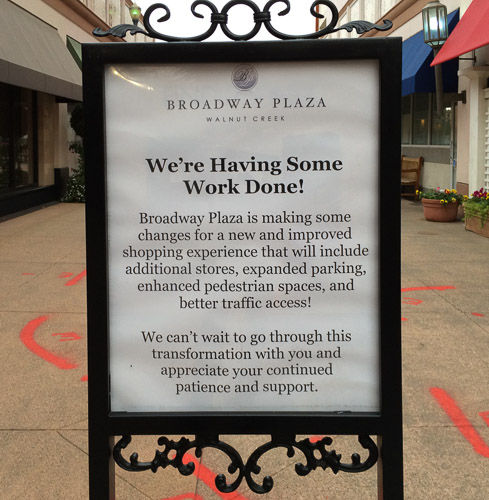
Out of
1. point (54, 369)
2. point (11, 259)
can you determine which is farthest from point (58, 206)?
point (54, 369)

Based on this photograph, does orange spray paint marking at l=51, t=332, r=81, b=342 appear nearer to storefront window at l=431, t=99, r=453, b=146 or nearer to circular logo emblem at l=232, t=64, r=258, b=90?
circular logo emblem at l=232, t=64, r=258, b=90

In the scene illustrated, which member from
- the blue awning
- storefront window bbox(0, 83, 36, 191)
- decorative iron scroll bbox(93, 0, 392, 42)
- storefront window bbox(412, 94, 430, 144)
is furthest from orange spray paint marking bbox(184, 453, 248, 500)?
storefront window bbox(412, 94, 430, 144)

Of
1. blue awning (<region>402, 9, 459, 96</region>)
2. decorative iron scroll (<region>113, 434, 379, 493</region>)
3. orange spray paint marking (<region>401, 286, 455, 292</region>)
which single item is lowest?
orange spray paint marking (<region>401, 286, 455, 292</region>)

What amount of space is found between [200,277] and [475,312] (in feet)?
14.8

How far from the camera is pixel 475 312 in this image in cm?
599

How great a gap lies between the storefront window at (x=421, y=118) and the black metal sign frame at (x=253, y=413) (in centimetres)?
1637

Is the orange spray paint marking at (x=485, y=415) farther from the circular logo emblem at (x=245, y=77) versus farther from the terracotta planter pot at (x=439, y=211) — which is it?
the terracotta planter pot at (x=439, y=211)

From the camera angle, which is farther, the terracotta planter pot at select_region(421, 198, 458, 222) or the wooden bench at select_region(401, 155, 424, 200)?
the wooden bench at select_region(401, 155, 424, 200)

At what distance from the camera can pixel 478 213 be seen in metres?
11.1

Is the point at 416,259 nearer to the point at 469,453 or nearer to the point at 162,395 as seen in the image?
the point at 469,453

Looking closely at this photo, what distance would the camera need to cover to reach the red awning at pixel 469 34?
10375 mm

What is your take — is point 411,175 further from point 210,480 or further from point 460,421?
point 210,480

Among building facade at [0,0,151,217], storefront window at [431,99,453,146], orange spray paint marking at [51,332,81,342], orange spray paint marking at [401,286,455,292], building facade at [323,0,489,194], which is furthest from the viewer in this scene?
storefront window at [431,99,453,146]

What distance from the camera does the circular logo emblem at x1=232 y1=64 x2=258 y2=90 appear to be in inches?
82.5
